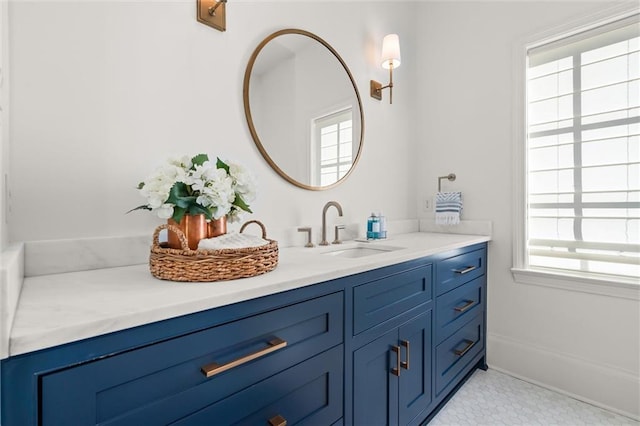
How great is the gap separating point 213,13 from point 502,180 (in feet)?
6.53

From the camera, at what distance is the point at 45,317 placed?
0.61 metres

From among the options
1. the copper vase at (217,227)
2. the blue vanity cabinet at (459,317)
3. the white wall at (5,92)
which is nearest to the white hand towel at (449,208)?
the blue vanity cabinet at (459,317)

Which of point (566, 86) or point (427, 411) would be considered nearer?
point (427, 411)

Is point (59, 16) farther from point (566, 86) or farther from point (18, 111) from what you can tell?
point (566, 86)

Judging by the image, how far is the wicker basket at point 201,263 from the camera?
892mm

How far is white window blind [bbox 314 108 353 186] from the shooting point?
187 centimetres

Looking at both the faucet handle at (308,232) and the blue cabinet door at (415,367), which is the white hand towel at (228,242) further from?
the blue cabinet door at (415,367)

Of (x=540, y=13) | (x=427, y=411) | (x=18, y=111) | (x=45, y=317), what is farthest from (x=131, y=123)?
(x=540, y=13)

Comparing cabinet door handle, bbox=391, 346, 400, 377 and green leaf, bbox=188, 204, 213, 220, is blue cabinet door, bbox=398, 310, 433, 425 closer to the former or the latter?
cabinet door handle, bbox=391, 346, 400, 377

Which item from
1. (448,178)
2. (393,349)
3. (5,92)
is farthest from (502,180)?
(5,92)

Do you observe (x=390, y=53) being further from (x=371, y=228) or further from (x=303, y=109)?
(x=371, y=228)

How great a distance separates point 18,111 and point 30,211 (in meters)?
0.31

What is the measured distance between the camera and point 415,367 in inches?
57.8

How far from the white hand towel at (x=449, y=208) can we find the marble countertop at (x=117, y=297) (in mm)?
1331
